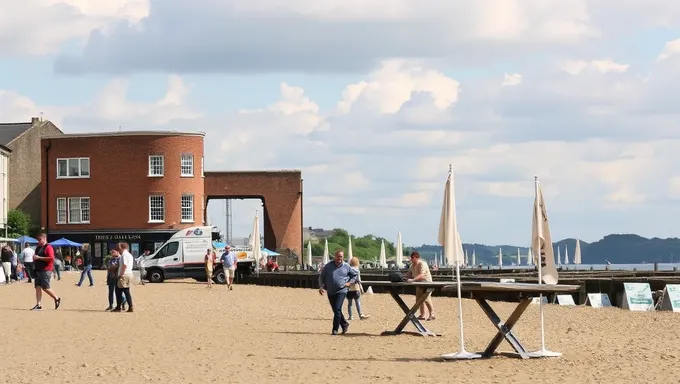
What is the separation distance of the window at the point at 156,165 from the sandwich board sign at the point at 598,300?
47.2m

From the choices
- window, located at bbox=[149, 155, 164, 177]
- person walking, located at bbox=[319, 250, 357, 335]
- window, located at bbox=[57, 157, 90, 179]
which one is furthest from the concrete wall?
person walking, located at bbox=[319, 250, 357, 335]

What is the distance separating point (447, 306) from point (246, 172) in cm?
5780

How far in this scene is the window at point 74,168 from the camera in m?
83.1

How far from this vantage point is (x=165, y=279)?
58875 mm

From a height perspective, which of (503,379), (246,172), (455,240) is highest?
(246,172)

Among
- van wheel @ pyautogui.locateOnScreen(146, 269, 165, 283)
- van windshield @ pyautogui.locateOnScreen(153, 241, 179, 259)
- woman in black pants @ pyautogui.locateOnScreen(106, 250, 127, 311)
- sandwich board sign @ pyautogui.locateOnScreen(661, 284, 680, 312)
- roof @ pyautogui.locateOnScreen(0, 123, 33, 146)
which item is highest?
roof @ pyautogui.locateOnScreen(0, 123, 33, 146)

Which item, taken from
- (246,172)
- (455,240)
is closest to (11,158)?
(246,172)

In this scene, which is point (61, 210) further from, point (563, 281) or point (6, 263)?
point (563, 281)

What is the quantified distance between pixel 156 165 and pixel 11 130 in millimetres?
20219

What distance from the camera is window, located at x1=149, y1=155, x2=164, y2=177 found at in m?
81.6

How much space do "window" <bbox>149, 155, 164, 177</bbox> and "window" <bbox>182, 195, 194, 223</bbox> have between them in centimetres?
225

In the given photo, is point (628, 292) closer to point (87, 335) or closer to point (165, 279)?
point (87, 335)

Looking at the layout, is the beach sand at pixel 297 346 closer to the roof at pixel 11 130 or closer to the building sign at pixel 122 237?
the building sign at pixel 122 237

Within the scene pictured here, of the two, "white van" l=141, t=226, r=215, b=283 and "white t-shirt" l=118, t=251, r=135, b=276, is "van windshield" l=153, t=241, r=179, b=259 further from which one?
"white t-shirt" l=118, t=251, r=135, b=276
